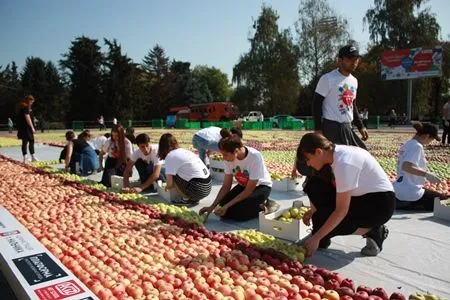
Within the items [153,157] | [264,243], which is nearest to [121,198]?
[153,157]

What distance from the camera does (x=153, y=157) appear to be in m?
6.43

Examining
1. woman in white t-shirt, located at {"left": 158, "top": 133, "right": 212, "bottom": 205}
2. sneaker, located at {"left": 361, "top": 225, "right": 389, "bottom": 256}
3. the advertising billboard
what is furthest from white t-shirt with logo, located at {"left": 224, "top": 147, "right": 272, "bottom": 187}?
Result: the advertising billboard

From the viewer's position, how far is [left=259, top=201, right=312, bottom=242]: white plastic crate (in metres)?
3.87

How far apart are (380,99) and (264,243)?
4038 cm

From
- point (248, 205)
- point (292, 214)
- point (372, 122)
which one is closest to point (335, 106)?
point (292, 214)

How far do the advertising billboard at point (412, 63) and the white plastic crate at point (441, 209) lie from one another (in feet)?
97.4

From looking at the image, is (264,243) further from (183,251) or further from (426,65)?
(426,65)

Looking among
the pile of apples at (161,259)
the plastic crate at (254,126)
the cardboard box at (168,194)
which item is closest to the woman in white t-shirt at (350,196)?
the pile of apples at (161,259)

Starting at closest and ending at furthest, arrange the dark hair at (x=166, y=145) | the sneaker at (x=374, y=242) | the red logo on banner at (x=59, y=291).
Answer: the red logo on banner at (x=59, y=291), the sneaker at (x=374, y=242), the dark hair at (x=166, y=145)

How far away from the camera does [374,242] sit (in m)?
3.50

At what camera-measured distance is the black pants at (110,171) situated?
7025 millimetres

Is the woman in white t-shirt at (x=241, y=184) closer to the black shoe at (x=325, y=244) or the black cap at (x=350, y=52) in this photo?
the black shoe at (x=325, y=244)

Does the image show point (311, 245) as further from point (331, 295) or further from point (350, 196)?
point (331, 295)

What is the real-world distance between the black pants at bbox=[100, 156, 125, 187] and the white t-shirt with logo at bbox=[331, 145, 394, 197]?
15.9 feet
